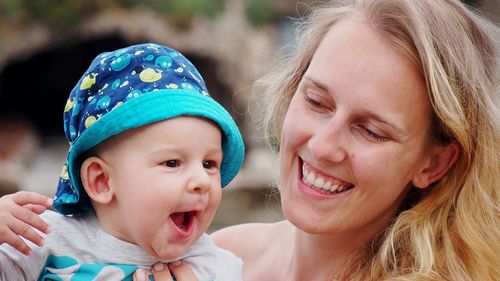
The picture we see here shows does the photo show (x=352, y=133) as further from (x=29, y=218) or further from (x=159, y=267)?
(x=29, y=218)

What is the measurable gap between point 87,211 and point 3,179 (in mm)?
7744

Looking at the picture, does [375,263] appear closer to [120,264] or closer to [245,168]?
[120,264]

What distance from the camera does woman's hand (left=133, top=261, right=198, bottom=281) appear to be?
2.12 m

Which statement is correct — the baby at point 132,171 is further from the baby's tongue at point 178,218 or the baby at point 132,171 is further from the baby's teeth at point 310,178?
the baby's teeth at point 310,178

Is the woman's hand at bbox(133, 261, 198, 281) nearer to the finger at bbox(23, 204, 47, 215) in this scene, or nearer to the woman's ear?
the finger at bbox(23, 204, 47, 215)

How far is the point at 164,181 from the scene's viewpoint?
201 cm

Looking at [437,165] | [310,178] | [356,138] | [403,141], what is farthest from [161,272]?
[437,165]

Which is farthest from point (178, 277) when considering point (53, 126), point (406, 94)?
point (53, 126)

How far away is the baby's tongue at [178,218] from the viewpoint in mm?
2071

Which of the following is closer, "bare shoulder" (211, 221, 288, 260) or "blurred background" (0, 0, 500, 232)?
"bare shoulder" (211, 221, 288, 260)

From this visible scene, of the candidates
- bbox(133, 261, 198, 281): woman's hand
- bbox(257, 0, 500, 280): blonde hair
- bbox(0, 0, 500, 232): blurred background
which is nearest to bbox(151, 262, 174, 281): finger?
bbox(133, 261, 198, 281): woman's hand

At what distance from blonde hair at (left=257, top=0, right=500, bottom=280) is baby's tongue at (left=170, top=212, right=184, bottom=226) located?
59cm

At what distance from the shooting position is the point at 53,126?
1321 centimetres

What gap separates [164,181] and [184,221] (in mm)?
150
